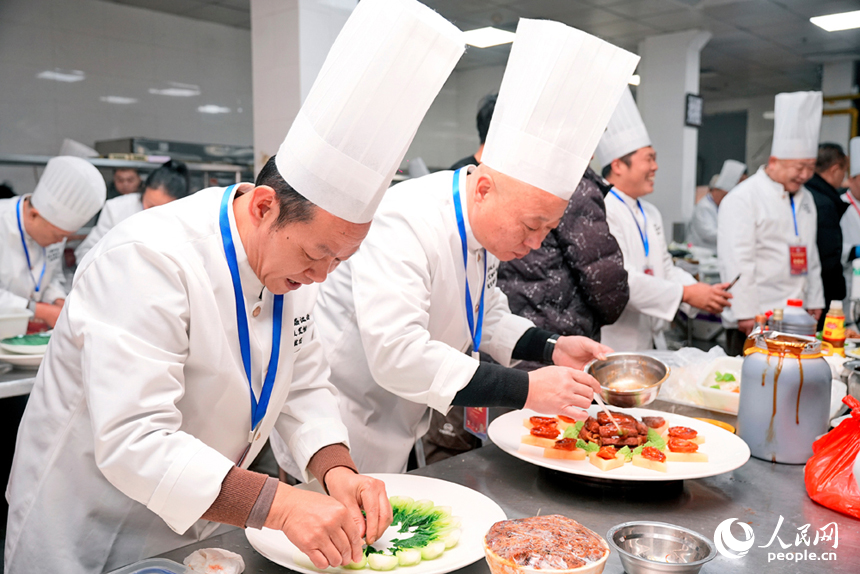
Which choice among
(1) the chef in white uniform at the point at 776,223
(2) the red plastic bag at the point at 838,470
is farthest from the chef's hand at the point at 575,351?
(1) the chef in white uniform at the point at 776,223

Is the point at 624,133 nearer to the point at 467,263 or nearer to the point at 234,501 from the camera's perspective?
the point at 467,263

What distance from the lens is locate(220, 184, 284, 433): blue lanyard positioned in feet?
3.99

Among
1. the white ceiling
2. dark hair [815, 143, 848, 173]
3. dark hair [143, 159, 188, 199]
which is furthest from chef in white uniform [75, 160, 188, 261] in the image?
dark hair [815, 143, 848, 173]

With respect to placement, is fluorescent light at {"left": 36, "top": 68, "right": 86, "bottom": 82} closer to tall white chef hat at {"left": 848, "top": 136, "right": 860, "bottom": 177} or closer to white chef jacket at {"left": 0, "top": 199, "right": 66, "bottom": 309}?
white chef jacket at {"left": 0, "top": 199, "right": 66, "bottom": 309}

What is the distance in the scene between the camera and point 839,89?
10.3 m

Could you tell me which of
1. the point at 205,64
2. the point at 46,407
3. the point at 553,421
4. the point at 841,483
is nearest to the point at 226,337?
the point at 46,407

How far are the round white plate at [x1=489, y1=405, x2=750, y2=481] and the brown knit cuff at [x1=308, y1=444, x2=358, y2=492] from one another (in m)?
0.37

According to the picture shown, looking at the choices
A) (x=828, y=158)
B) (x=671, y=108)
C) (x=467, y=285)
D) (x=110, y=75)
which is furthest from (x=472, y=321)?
(x=671, y=108)

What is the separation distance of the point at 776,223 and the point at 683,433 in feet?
9.67

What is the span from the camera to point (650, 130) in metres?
8.26

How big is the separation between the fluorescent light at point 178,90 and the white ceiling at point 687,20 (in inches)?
28.5

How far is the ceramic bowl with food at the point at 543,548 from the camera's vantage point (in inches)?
35.7

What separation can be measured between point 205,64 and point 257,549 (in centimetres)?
737

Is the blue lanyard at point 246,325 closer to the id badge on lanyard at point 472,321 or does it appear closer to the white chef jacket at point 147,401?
the white chef jacket at point 147,401
